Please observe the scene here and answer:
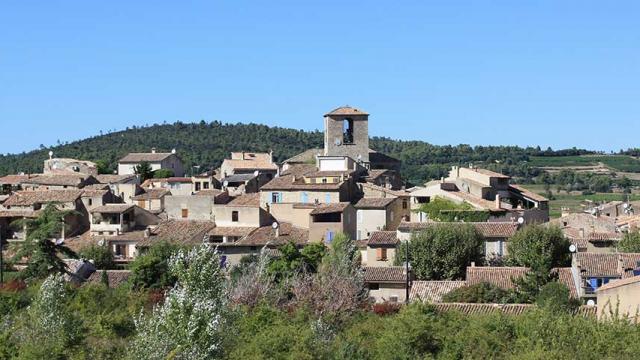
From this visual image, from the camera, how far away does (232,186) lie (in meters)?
68.0

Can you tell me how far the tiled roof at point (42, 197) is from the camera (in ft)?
197

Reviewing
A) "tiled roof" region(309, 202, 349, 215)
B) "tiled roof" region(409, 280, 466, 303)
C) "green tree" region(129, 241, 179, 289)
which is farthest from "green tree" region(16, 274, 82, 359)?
"tiled roof" region(309, 202, 349, 215)

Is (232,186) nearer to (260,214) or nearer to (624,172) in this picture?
(260,214)

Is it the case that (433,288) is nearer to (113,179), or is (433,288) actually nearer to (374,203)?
(374,203)

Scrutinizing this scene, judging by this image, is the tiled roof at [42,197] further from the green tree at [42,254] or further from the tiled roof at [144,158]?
the tiled roof at [144,158]

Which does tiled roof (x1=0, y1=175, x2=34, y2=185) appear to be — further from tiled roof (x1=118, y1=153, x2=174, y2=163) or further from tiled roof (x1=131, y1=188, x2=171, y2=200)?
tiled roof (x1=131, y1=188, x2=171, y2=200)

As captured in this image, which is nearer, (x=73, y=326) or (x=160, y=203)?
(x=73, y=326)

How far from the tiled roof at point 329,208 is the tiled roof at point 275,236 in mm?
1259

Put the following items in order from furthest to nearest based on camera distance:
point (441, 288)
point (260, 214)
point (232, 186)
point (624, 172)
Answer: point (624, 172)
point (232, 186)
point (260, 214)
point (441, 288)

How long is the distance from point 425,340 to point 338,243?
63.6ft

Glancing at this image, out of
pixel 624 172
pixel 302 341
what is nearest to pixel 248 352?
pixel 302 341

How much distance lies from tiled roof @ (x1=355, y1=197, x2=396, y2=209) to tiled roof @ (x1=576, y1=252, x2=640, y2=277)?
42.6ft

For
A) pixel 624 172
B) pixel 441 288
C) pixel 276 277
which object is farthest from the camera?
pixel 624 172

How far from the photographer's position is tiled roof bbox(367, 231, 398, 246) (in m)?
48.9
